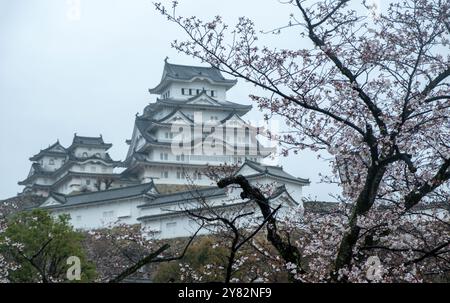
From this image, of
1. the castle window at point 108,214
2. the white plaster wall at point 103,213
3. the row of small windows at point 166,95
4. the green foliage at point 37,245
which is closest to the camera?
the green foliage at point 37,245

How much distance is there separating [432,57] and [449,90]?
372 mm

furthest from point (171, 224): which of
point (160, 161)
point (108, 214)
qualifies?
point (160, 161)

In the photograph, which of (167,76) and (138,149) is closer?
(138,149)

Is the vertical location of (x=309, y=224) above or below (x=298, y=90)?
below

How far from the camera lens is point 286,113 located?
6.07 meters

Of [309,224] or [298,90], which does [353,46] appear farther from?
[309,224]

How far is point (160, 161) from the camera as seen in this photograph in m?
40.0

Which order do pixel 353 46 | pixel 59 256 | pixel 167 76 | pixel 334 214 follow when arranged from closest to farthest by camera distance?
1. pixel 353 46
2. pixel 334 214
3. pixel 59 256
4. pixel 167 76

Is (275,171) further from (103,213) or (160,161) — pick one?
(160,161)

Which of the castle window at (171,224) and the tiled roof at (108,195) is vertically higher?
the tiled roof at (108,195)

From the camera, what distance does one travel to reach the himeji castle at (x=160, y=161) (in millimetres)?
32438

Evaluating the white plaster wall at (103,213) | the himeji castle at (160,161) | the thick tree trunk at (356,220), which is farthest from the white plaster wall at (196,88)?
the thick tree trunk at (356,220)

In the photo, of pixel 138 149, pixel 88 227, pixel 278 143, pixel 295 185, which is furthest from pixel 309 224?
pixel 138 149

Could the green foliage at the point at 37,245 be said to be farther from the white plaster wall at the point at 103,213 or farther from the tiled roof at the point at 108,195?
the tiled roof at the point at 108,195
